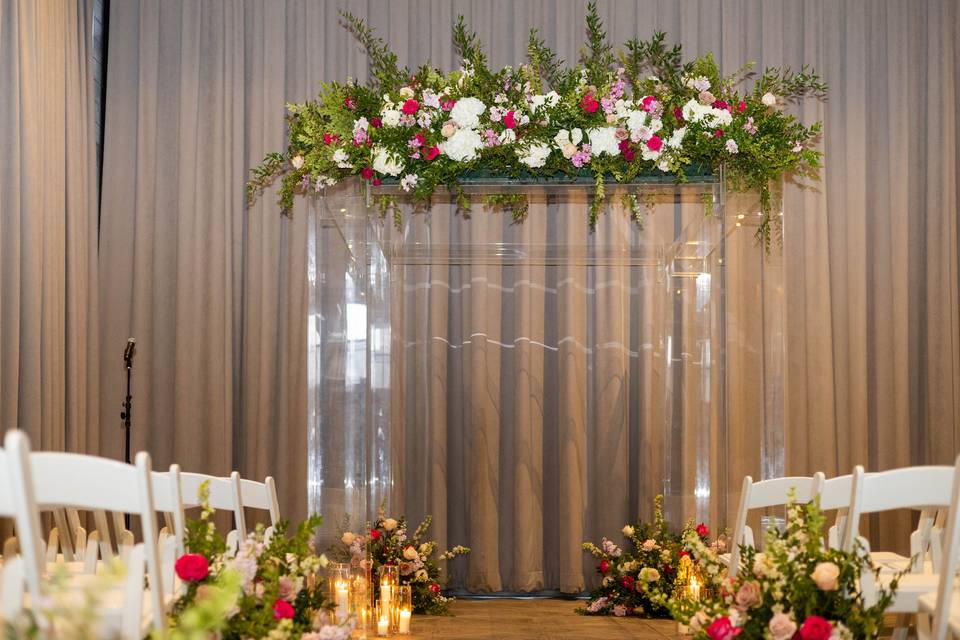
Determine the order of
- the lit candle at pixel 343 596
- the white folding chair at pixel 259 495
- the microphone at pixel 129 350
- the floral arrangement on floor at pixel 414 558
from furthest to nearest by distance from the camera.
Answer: the microphone at pixel 129 350
the floral arrangement on floor at pixel 414 558
the lit candle at pixel 343 596
the white folding chair at pixel 259 495

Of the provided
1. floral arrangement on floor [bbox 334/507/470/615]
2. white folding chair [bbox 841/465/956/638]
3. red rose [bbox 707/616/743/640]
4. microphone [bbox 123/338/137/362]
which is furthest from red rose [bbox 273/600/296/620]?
microphone [bbox 123/338/137/362]

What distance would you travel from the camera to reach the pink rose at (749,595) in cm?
238

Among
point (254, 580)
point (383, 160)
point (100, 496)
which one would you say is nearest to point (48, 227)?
point (383, 160)

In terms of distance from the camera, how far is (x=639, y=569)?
498 cm

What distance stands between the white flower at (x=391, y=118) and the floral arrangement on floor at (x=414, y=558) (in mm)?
1627

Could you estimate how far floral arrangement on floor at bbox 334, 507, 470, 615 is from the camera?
15.1 feet

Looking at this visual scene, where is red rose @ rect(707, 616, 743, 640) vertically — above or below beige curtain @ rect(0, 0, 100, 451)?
below

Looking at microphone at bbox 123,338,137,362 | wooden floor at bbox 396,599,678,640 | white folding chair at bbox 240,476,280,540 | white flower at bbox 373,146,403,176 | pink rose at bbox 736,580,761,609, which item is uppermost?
white flower at bbox 373,146,403,176

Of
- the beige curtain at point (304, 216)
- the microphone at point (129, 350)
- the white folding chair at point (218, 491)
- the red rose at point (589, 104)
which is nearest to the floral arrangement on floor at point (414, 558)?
the beige curtain at point (304, 216)

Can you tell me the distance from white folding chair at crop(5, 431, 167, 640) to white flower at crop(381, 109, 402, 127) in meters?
2.30

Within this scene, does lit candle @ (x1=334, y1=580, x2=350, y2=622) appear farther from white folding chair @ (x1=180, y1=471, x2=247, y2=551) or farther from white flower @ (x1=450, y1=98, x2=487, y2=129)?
white flower @ (x1=450, y1=98, x2=487, y2=129)

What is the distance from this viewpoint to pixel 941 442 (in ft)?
18.6

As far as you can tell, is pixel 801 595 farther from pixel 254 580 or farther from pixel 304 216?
pixel 304 216

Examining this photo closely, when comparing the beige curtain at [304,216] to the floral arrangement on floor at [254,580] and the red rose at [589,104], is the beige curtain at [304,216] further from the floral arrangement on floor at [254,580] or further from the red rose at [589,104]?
the floral arrangement on floor at [254,580]
